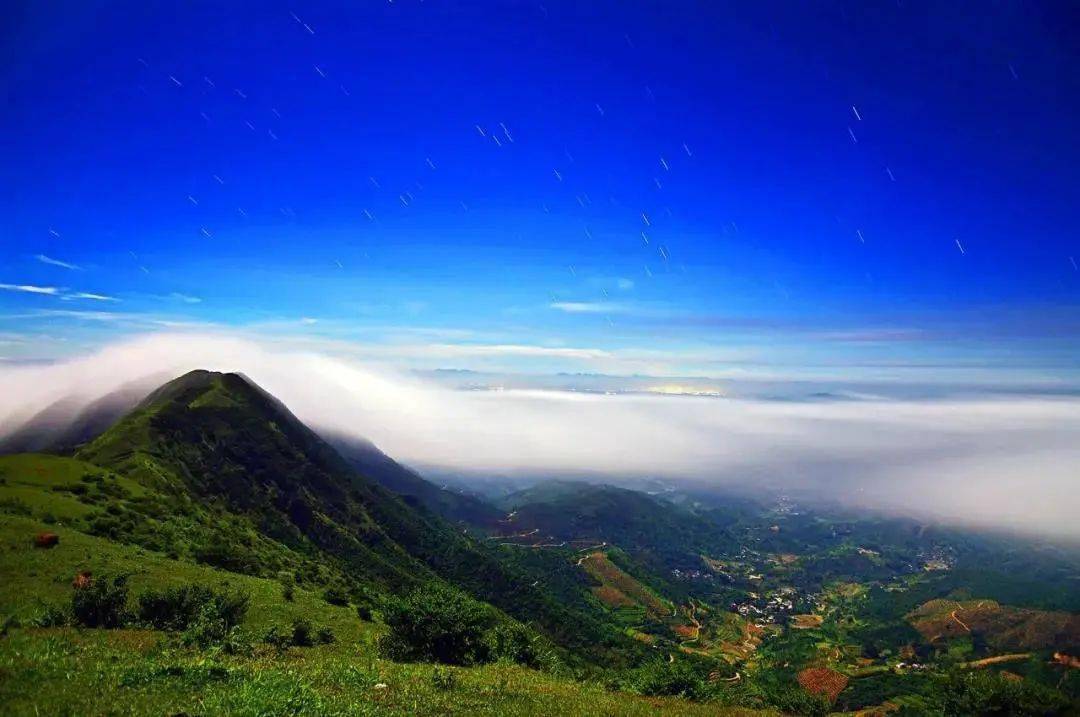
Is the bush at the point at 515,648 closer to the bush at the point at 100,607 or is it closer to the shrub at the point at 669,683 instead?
the shrub at the point at 669,683

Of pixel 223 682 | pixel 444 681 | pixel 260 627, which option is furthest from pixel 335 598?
pixel 223 682

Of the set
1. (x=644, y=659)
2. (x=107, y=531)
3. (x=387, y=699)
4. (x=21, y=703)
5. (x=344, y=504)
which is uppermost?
(x=21, y=703)

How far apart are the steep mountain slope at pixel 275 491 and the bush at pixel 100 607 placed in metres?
95.8

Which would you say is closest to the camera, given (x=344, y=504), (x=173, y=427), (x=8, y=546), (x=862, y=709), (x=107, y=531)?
(x=8, y=546)

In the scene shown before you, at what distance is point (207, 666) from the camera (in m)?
21.7

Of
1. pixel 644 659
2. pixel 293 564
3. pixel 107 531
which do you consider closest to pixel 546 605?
pixel 644 659

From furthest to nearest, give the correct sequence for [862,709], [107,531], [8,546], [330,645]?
[862,709], [107,531], [8,546], [330,645]

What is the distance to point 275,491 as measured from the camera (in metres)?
166

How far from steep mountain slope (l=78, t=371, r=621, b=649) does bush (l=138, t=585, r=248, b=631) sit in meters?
93.5

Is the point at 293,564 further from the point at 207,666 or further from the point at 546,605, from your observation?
the point at 546,605

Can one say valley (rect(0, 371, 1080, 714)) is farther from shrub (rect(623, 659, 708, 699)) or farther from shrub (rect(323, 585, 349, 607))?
shrub (rect(323, 585, 349, 607))

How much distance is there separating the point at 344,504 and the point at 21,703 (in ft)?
597

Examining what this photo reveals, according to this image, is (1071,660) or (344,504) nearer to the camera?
(1071,660)

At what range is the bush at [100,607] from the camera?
31.5 meters
